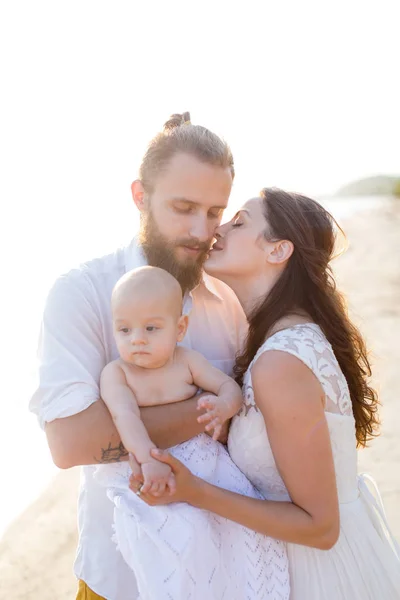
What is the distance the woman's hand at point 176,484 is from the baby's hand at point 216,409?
22 cm

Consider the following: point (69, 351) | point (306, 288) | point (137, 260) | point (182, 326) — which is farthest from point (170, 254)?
point (69, 351)

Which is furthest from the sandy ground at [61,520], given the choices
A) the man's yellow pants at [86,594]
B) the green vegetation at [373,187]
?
the green vegetation at [373,187]

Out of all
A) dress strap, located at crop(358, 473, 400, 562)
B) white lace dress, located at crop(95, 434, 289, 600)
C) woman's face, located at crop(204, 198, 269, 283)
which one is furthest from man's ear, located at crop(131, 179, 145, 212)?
dress strap, located at crop(358, 473, 400, 562)

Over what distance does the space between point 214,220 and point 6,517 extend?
337 centimetres

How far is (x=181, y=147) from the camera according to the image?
345 cm

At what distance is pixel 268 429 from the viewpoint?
2.49m

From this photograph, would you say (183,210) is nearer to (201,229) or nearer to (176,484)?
(201,229)

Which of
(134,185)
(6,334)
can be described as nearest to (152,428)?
(134,185)

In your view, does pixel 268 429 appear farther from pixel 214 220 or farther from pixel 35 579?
pixel 35 579

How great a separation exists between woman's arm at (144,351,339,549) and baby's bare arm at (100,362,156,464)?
0.14m

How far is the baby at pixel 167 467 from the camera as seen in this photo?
2.36 m

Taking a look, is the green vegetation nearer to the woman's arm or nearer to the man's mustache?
the man's mustache

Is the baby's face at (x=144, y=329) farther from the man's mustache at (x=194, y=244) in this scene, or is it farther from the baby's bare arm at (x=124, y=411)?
the man's mustache at (x=194, y=244)

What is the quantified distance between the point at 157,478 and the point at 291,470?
48 cm
